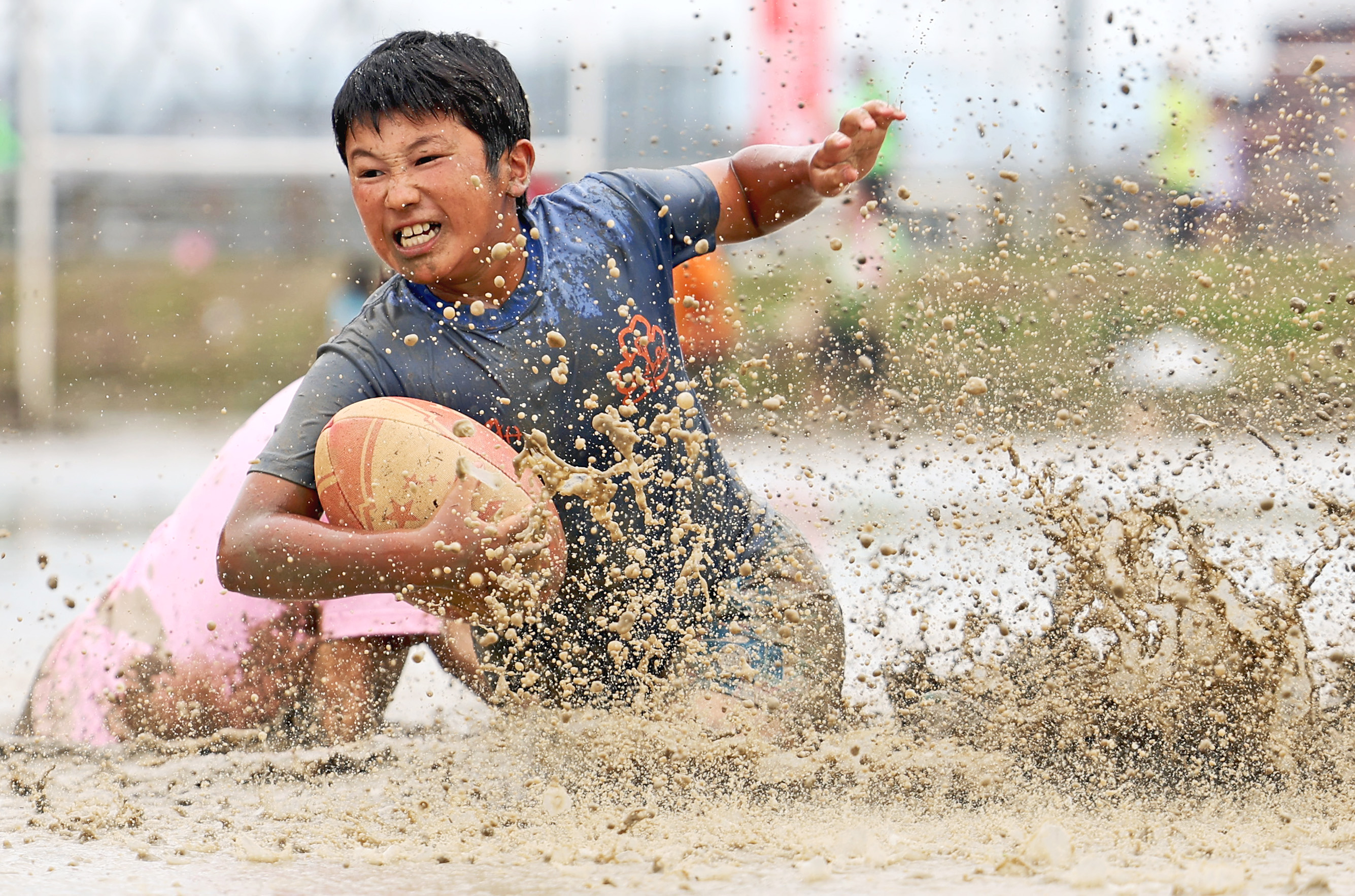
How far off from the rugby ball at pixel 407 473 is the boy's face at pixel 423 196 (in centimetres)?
36

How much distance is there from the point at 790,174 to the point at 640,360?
626 millimetres

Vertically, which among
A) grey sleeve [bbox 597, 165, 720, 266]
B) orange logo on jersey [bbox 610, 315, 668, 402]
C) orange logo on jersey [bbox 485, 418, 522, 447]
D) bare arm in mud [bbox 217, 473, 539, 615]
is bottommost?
bare arm in mud [bbox 217, 473, 539, 615]

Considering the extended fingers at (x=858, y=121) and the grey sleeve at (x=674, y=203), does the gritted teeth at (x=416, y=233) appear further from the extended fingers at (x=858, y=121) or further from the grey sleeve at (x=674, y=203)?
the extended fingers at (x=858, y=121)

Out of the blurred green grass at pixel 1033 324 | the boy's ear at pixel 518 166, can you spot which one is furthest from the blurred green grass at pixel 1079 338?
the boy's ear at pixel 518 166

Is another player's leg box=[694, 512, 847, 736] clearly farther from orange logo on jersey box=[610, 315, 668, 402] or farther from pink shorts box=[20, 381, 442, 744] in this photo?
pink shorts box=[20, 381, 442, 744]

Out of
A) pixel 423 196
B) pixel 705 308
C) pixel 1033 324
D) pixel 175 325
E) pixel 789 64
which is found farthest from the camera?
pixel 175 325

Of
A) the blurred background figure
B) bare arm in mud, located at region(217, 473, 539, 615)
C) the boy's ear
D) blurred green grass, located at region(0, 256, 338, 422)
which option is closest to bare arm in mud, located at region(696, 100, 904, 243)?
the boy's ear

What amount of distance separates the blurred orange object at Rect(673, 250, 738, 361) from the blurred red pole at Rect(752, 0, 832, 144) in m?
0.94

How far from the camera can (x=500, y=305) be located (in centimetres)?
312

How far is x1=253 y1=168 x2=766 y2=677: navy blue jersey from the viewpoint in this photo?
3.05 metres

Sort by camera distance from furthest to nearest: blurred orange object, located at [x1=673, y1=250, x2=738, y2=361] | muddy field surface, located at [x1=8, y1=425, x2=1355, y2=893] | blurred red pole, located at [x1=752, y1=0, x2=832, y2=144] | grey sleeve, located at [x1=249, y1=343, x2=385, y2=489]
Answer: blurred red pole, located at [x1=752, y1=0, x2=832, y2=144] < blurred orange object, located at [x1=673, y1=250, x2=738, y2=361] < grey sleeve, located at [x1=249, y1=343, x2=385, y2=489] < muddy field surface, located at [x1=8, y1=425, x2=1355, y2=893]

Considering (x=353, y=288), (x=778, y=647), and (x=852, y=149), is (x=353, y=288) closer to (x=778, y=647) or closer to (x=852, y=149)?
(x=852, y=149)

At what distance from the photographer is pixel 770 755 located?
302 centimetres

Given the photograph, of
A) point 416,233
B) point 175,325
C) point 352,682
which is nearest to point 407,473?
point 416,233
